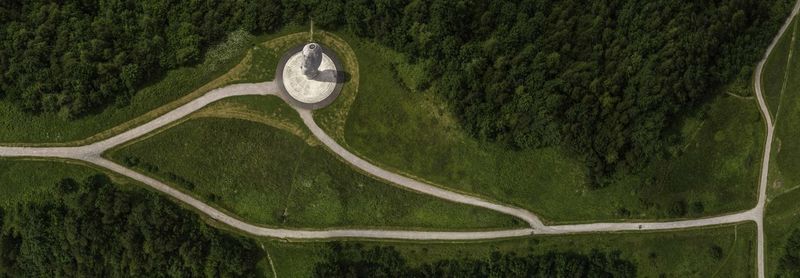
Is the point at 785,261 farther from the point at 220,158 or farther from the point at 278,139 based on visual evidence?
the point at 220,158

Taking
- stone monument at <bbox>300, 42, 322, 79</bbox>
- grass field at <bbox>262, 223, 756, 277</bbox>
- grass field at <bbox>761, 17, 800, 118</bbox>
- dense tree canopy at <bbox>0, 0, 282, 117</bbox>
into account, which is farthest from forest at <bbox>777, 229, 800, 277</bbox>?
dense tree canopy at <bbox>0, 0, 282, 117</bbox>

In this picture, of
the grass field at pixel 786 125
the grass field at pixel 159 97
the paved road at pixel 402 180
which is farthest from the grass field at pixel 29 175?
the grass field at pixel 786 125

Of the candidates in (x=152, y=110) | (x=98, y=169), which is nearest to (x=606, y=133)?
(x=152, y=110)

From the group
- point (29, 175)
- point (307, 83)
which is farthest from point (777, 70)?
point (29, 175)

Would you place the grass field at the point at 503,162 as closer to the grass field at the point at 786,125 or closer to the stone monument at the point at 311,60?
the stone monument at the point at 311,60

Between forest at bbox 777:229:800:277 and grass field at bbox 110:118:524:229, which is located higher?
grass field at bbox 110:118:524:229

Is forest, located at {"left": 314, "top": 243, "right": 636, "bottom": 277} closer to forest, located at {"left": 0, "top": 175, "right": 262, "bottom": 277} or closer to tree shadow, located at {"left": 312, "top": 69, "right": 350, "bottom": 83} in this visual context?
forest, located at {"left": 0, "top": 175, "right": 262, "bottom": 277}

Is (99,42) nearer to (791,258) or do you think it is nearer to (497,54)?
(497,54)
